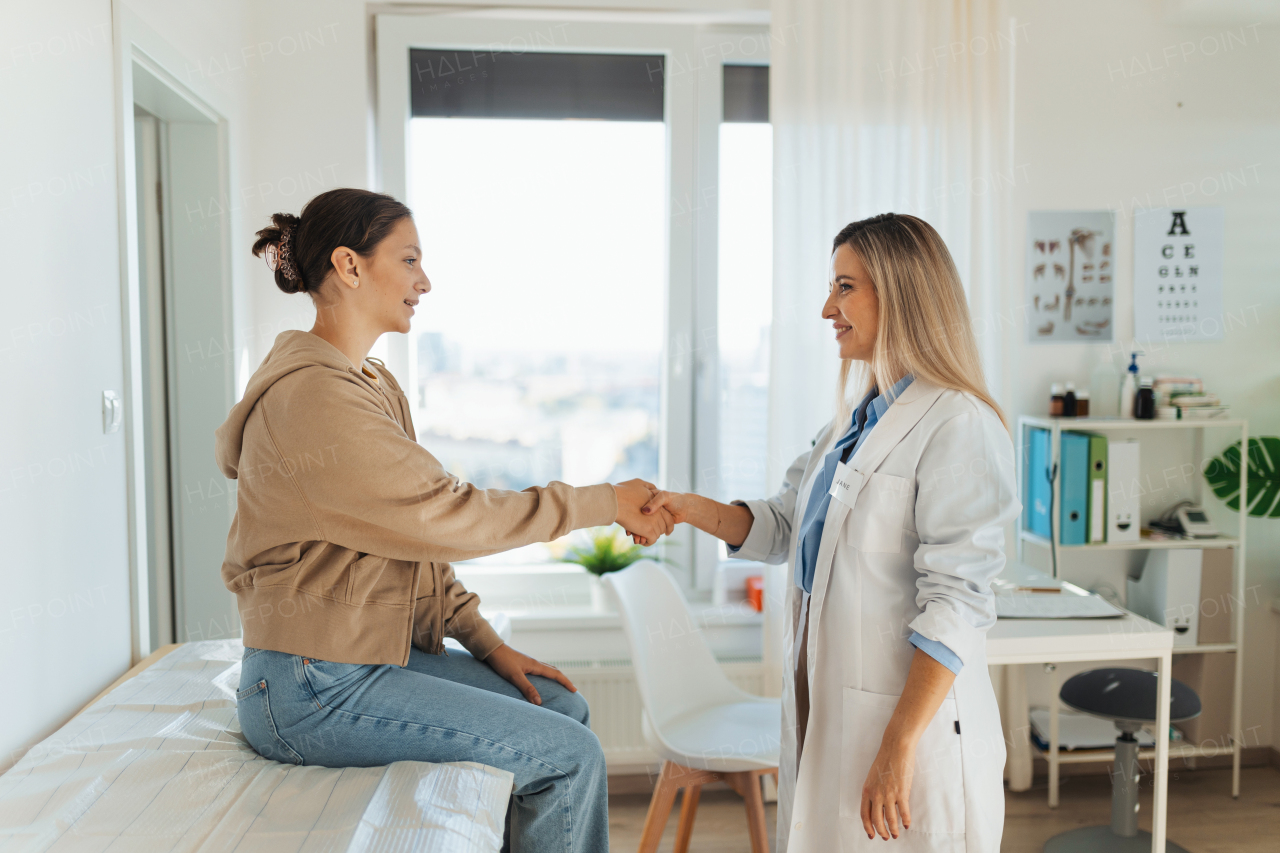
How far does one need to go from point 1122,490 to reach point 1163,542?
0.75ft

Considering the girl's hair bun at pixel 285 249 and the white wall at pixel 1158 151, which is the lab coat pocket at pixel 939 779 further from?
the white wall at pixel 1158 151

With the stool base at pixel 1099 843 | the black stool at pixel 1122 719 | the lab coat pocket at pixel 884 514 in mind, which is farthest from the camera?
the stool base at pixel 1099 843

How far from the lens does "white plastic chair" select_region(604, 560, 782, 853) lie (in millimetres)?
1987

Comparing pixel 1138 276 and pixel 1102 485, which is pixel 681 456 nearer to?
pixel 1102 485

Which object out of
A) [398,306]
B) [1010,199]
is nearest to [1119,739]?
[1010,199]

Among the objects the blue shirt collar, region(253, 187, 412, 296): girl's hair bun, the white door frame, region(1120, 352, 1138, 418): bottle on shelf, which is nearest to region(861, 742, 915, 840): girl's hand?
the blue shirt collar

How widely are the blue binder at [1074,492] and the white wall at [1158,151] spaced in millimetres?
296

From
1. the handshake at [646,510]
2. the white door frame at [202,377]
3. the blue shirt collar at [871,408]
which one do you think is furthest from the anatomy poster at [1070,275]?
the white door frame at [202,377]

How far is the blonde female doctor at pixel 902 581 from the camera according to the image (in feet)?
4.31

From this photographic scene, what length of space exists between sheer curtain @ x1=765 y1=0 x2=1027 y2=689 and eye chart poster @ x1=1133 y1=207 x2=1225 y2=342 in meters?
0.56

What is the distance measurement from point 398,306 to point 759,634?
184cm

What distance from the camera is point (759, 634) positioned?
288 cm

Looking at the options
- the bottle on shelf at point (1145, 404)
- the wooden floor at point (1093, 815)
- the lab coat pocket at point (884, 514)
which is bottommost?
the wooden floor at point (1093, 815)

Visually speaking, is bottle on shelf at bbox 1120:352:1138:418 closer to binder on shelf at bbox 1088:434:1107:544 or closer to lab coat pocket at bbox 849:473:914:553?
binder on shelf at bbox 1088:434:1107:544
